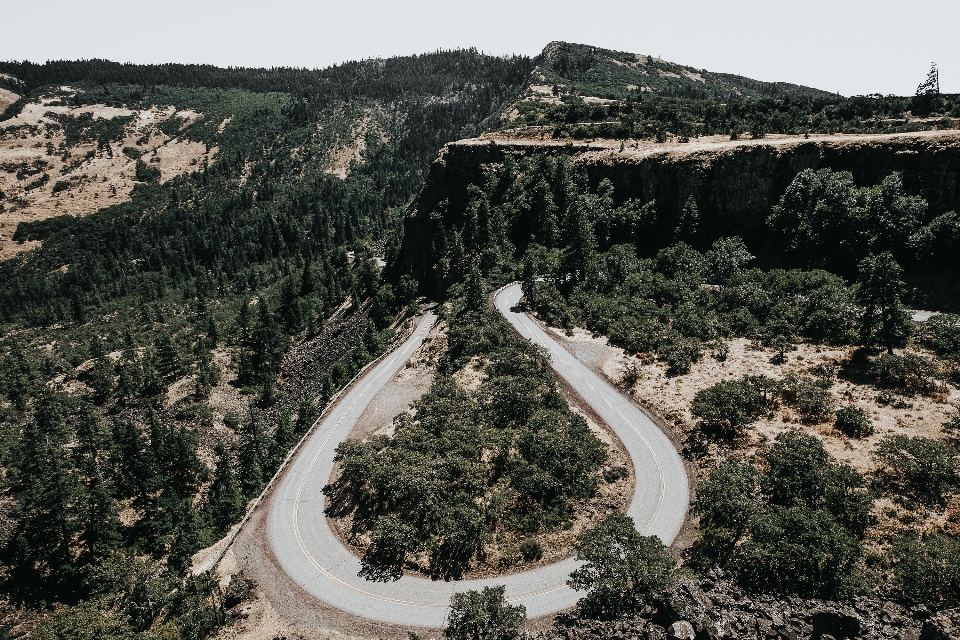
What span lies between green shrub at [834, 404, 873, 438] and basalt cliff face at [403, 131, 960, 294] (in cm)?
4529

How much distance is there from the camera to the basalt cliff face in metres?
76.8

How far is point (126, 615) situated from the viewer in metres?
36.9

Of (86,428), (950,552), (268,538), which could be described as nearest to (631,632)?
(950,552)

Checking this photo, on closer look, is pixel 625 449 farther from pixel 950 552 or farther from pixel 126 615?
pixel 126 615

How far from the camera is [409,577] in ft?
123

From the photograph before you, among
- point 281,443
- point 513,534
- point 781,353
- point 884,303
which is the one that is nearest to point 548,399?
point 513,534

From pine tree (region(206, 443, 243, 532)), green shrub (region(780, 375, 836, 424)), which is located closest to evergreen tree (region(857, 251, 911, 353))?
green shrub (region(780, 375, 836, 424))

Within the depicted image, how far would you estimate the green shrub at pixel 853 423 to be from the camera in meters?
46.7

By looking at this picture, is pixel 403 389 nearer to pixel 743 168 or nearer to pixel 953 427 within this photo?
pixel 953 427

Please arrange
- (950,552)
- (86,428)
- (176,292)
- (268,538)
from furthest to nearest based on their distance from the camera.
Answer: (176,292) → (86,428) → (268,538) → (950,552)

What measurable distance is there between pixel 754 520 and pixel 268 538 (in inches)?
1554

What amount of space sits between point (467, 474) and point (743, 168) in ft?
266

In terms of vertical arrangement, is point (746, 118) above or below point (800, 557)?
above

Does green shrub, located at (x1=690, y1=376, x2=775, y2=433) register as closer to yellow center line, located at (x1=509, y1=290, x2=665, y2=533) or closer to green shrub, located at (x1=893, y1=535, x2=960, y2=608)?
yellow center line, located at (x1=509, y1=290, x2=665, y2=533)
